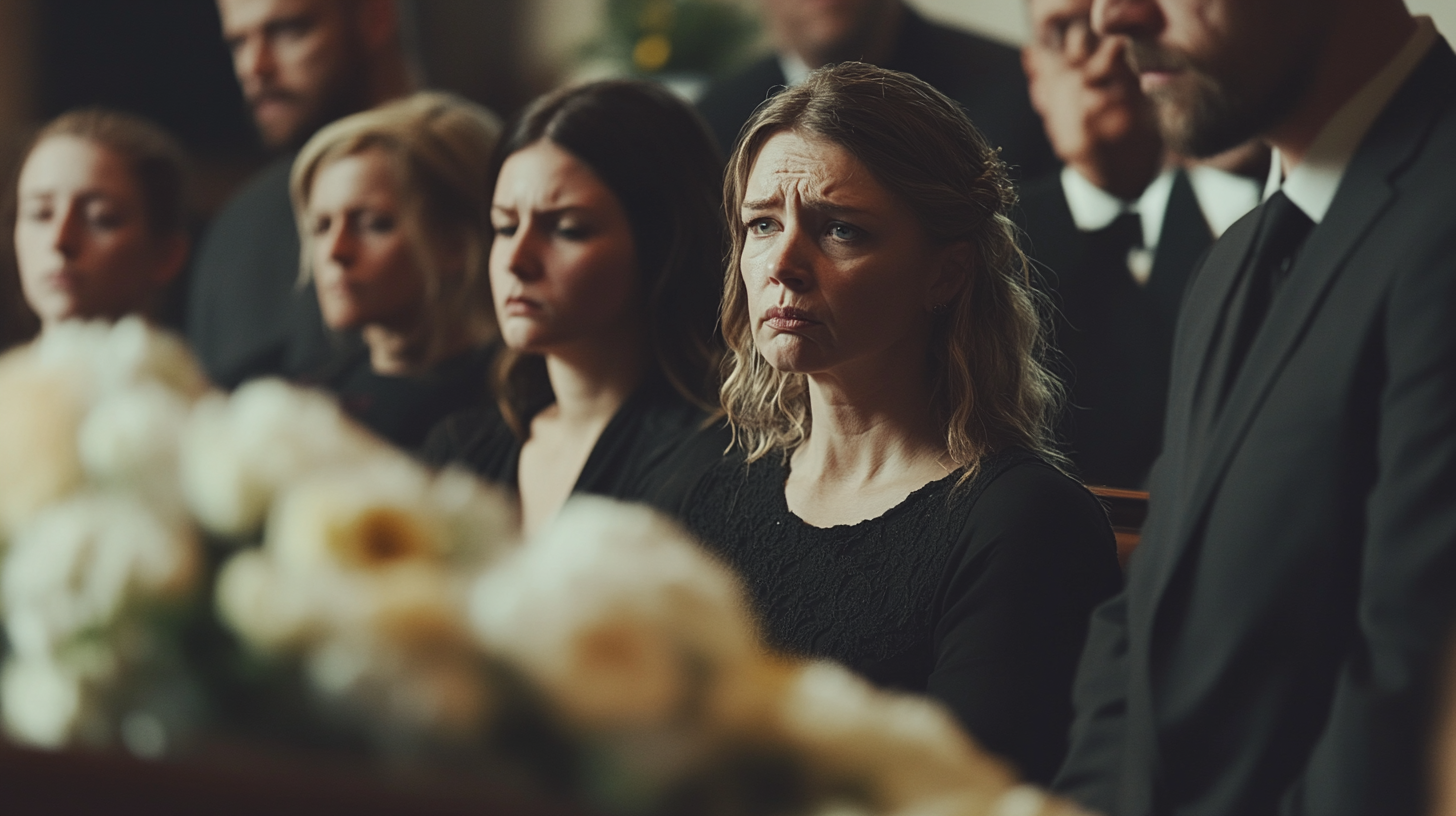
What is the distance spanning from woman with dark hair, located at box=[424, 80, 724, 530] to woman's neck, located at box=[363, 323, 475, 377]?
0.36 meters

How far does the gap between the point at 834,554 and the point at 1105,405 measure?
18.9 inches

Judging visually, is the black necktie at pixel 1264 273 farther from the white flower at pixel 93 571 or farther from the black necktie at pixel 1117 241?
the white flower at pixel 93 571

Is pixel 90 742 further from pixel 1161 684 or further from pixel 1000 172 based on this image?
pixel 1000 172

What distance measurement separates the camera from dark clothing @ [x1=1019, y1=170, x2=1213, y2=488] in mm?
1775

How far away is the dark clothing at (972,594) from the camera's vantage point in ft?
4.42

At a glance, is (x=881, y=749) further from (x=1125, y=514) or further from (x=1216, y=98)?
(x=1125, y=514)

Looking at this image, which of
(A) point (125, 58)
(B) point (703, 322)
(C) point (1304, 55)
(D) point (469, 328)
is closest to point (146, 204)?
(D) point (469, 328)

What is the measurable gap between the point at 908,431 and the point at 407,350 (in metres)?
Answer: 1.11

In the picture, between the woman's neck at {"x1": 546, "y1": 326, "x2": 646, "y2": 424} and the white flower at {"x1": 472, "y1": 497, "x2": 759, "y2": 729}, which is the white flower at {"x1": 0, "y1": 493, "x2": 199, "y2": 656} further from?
the woman's neck at {"x1": 546, "y1": 326, "x2": 646, "y2": 424}

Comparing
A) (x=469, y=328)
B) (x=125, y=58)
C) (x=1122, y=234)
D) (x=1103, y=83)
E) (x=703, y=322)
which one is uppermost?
(x=1103, y=83)

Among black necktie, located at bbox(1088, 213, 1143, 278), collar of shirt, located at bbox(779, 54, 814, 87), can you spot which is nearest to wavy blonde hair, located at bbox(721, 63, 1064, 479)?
black necktie, located at bbox(1088, 213, 1143, 278)

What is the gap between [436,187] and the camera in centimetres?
237

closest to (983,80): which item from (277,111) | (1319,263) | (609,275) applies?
(609,275)

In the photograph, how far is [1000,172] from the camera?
159cm
